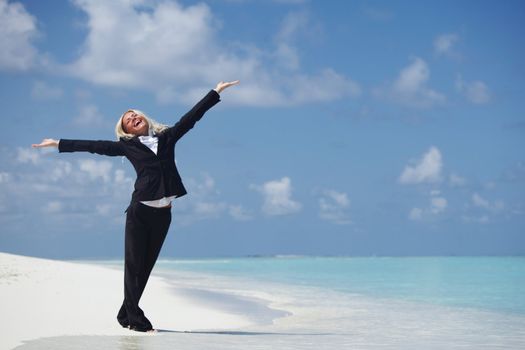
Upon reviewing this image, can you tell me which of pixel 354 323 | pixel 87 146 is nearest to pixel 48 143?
pixel 87 146

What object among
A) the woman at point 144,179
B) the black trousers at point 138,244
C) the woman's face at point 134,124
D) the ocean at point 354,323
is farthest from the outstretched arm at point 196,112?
the ocean at point 354,323

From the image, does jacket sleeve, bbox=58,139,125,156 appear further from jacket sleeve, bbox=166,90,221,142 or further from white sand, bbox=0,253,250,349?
white sand, bbox=0,253,250,349

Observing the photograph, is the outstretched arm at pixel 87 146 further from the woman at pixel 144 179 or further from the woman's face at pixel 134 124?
the woman's face at pixel 134 124

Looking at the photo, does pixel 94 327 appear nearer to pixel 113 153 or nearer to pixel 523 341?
pixel 113 153

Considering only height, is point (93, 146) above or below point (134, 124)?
below

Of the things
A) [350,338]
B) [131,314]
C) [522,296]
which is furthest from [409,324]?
[522,296]

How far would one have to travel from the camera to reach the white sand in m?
6.91

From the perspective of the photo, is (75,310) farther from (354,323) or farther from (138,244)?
(354,323)

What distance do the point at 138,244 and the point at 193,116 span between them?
4.37 feet

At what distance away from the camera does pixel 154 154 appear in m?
6.91

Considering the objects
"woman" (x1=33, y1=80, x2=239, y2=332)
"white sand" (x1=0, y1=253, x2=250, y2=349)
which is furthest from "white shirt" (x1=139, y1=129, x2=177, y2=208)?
"white sand" (x1=0, y1=253, x2=250, y2=349)

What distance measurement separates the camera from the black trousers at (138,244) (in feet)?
22.6

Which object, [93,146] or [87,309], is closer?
[93,146]

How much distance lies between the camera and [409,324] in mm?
8828
